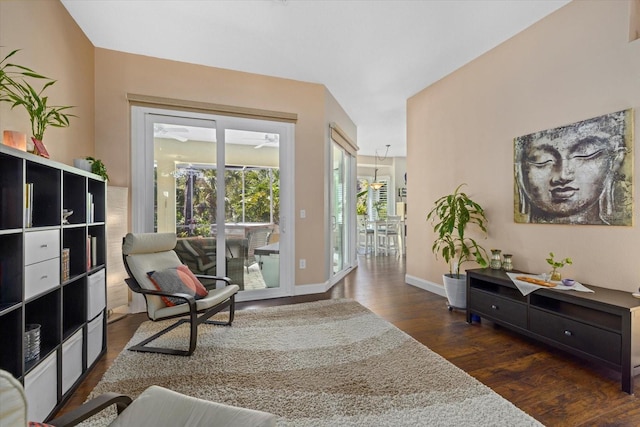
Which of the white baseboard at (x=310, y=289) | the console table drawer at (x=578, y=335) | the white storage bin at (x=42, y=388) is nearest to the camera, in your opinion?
the white storage bin at (x=42, y=388)

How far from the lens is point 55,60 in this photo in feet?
8.25

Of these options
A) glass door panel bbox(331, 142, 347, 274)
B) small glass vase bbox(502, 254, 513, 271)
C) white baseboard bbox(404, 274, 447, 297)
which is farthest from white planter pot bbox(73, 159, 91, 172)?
white baseboard bbox(404, 274, 447, 297)

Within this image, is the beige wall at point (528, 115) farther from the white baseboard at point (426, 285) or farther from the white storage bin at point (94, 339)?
the white storage bin at point (94, 339)

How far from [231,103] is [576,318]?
4.02m

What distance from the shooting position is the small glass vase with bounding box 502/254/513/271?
9.91ft

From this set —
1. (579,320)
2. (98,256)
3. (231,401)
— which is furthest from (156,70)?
(579,320)

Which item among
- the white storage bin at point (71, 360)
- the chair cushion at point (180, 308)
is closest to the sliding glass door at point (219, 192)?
the chair cushion at point (180, 308)

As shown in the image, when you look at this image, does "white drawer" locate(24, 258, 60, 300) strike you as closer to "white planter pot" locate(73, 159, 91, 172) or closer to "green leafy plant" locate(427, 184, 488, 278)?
"white planter pot" locate(73, 159, 91, 172)

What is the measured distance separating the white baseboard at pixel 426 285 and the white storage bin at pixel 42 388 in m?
3.87

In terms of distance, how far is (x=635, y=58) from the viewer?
7.13 feet

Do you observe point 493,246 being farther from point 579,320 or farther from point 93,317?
point 93,317

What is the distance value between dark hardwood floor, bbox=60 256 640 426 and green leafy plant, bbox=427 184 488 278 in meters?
0.61

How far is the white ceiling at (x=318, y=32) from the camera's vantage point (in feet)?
8.54

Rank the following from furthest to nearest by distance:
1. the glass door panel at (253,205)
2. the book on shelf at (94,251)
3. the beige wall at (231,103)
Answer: the glass door panel at (253,205)
the beige wall at (231,103)
the book on shelf at (94,251)
